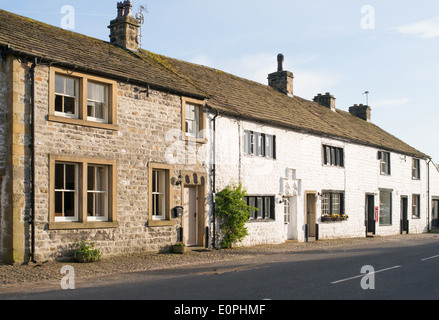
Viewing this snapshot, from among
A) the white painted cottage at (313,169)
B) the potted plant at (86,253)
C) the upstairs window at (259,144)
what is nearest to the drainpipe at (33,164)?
the potted plant at (86,253)

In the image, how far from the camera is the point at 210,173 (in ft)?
62.4

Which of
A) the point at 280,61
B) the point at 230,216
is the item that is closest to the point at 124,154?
the point at 230,216

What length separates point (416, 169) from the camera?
3734 cm

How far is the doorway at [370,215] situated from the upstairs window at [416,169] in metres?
7.51

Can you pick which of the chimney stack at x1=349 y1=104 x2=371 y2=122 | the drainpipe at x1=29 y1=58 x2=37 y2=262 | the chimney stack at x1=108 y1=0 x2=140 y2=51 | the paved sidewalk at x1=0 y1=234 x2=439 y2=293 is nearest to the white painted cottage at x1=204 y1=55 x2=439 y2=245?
the chimney stack at x1=349 y1=104 x2=371 y2=122

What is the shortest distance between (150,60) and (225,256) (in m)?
8.79

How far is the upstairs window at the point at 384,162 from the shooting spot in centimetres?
3228

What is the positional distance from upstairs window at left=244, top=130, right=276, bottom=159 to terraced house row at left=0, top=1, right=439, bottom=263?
0.19 feet

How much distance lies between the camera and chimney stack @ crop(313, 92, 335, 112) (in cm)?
3400

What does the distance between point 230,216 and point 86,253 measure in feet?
22.4

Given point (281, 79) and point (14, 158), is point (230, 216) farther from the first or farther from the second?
point (281, 79)

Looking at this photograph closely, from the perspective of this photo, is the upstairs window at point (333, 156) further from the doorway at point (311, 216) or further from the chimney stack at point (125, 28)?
the chimney stack at point (125, 28)

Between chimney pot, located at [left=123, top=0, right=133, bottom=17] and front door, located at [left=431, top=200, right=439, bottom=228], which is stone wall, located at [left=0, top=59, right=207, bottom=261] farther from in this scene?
front door, located at [left=431, top=200, right=439, bottom=228]

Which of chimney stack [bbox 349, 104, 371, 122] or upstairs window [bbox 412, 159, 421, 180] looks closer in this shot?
upstairs window [bbox 412, 159, 421, 180]
